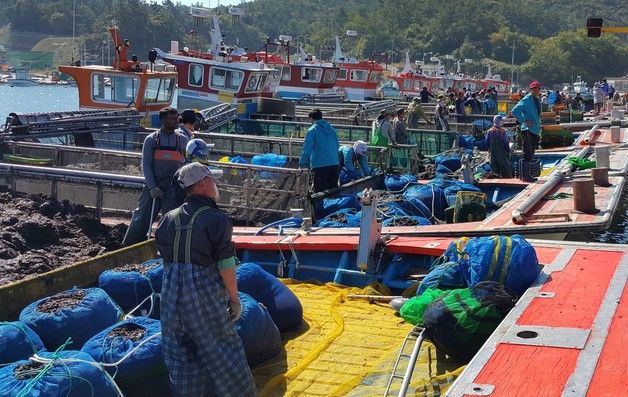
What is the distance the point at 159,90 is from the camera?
811 inches

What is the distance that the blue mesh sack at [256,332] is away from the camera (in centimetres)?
581

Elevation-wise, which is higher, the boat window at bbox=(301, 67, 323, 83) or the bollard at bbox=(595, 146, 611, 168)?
the boat window at bbox=(301, 67, 323, 83)

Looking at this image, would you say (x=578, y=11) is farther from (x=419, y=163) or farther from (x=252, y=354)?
(x=252, y=354)

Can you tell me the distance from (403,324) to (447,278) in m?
0.53

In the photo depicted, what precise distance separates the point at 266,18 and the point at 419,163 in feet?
517

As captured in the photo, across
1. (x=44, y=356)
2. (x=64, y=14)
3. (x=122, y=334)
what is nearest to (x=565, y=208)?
(x=122, y=334)

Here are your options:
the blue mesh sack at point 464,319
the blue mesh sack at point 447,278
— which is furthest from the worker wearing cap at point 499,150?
the blue mesh sack at point 464,319

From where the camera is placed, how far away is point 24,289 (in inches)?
238

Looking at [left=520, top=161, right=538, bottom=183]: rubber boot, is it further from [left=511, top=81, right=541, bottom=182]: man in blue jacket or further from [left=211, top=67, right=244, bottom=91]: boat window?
[left=211, top=67, right=244, bottom=91]: boat window

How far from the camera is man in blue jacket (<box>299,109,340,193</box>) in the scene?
1153 centimetres

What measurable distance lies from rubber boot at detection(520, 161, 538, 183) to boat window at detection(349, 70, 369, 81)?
94.4 ft

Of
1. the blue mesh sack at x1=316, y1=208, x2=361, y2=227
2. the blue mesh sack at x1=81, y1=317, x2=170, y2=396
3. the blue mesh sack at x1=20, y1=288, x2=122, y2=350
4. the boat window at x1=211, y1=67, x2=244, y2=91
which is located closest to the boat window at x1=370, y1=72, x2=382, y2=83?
the boat window at x1=211, y1=67, x2=244, y2=91

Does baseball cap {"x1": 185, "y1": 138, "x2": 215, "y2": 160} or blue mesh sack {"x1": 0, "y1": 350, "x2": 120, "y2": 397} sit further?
baseball cap {"x1": 185, "y1": 138, "x2": 215, "y2": 160}

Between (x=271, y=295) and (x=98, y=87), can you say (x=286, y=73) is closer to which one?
(x=98, y=87)
